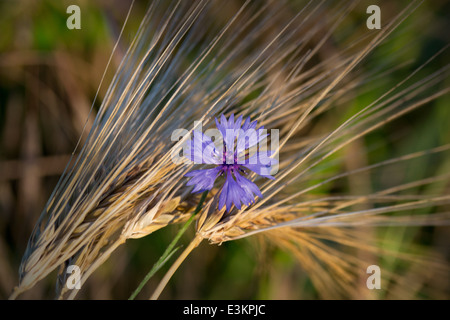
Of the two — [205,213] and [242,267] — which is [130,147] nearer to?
[205,213]

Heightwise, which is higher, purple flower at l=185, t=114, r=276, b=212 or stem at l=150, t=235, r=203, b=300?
purple flower at l=185, t=114, r=276, b=212

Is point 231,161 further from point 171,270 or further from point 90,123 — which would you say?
point 90,123

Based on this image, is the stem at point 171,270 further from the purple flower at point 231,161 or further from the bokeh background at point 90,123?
the bokeh background at point 90,123

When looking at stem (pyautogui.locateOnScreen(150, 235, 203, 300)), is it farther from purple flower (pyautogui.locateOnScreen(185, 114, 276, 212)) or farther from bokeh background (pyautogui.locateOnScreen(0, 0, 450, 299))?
bokeh background (pyautogui.locateOnScreen(0, 0, 450, 299))

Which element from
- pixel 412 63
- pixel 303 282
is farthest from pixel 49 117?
pixel 412 63

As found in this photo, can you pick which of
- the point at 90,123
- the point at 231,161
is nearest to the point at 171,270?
the point at 231,161

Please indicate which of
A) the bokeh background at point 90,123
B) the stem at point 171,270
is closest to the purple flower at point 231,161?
the stem at point 171,270

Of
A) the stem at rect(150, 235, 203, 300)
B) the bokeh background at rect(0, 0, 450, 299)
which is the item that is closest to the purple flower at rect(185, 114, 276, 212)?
the stem at rect(150, 235, 203, 300)
